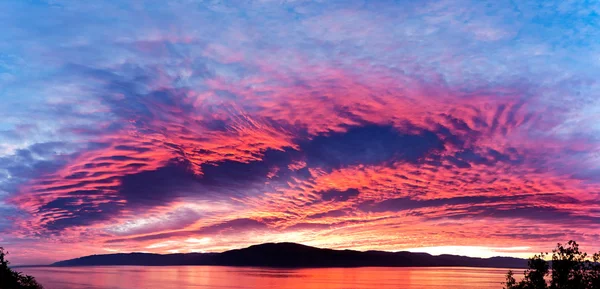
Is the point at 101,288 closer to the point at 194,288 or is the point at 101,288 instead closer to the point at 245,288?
the point at 194,288

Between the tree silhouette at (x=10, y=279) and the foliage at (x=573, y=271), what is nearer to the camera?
the foliage at (x=573, y=271)

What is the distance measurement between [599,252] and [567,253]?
8.29 feet

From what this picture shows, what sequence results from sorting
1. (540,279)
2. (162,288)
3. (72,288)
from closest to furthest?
(540,279), (72,288), (162,288)

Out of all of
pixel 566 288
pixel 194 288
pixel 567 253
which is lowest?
pixel 194 288

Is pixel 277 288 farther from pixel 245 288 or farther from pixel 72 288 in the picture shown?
pixel 72 288

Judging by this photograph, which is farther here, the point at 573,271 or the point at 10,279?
the point at 10,279

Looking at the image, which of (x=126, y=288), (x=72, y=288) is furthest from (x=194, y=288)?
(x=72, y=288)

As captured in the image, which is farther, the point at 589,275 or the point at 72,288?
the point at 72,288

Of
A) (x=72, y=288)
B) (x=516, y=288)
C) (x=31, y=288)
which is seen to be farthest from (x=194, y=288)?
(x=516, y=288)

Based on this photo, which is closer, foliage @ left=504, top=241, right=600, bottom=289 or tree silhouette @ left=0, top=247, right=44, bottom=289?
foliage @ left=504, top=241, right=600, bottom=289

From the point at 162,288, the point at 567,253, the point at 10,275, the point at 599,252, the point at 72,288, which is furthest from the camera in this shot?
the point at 162,288

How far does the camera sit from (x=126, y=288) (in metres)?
187

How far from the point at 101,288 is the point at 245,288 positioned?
A: 6424 cm

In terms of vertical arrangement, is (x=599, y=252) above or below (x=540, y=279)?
above
